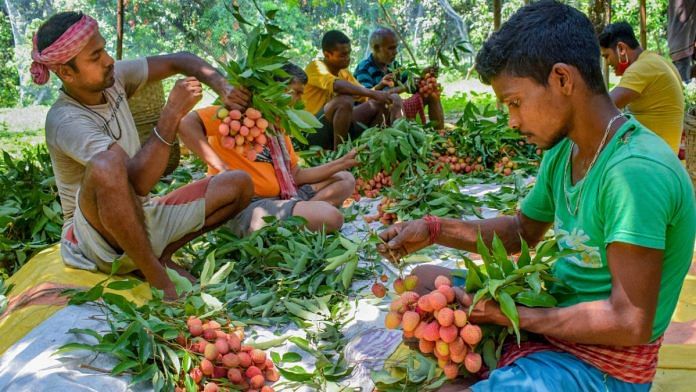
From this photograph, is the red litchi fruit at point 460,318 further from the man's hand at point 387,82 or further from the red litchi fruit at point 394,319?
the man's hand at point 387,82

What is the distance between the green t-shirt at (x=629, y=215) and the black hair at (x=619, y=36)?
279 centimetres

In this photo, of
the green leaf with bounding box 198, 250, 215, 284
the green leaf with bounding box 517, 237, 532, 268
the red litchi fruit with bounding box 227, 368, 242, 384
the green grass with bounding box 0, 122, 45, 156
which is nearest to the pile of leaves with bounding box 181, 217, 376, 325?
the green leaf with bounding box 198, 250, 215, 284

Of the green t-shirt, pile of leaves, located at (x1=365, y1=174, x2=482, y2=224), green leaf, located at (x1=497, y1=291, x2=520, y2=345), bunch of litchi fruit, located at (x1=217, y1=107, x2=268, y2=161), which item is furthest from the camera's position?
pile of leaves, located at (x1=365, y1=174, x2=482, y2=224)

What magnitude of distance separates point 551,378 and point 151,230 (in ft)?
6.12

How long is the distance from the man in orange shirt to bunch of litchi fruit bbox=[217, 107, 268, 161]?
0.48 metres

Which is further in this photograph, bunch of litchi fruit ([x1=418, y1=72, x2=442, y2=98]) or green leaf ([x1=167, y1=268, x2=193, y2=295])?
bunch of litchi fruit ([x1=418, y1=72, x2=442, y2=98])

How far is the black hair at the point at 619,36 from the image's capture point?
4039 millimetres

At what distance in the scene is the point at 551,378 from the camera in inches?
57.1

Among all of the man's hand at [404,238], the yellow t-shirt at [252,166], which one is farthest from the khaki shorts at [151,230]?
the man's hand at [404,238]

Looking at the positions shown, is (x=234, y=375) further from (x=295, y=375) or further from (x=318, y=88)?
(x=318, y=88)

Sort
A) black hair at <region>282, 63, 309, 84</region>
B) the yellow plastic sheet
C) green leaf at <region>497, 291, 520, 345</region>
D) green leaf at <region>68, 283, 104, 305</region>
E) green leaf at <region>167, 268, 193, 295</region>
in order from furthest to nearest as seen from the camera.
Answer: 1. black hair at <region>282, 63, 309, 84</region>
2. green leaf at <region>167, 268, 193, 295</region>
3. the yellow plastic sheet
4. green leaf at <region>68, 283, 104, 305</region>
5. green leaf at <region>497, 291, 520, 345</region>

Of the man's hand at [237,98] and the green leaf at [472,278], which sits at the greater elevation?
the man's hand at [237,98]

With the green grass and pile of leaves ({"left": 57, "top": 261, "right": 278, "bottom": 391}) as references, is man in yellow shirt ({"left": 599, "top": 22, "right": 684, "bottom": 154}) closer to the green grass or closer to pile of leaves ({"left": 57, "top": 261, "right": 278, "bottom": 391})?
pile of leaves ({"left": 57, "top": 261, "right": 278, "bottom": 391})

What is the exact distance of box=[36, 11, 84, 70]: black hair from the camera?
8.62ft
